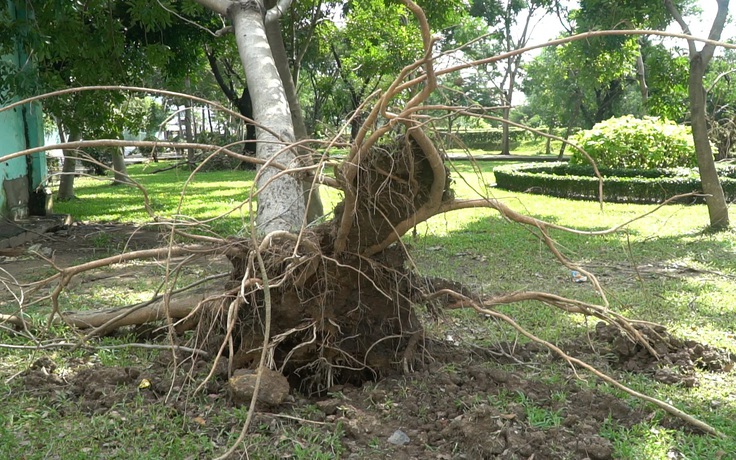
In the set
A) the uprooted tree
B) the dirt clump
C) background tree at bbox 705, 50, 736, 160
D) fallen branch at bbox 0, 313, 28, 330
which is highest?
background tree at bbox 705, 50, 736, 160

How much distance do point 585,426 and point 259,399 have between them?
1.61 meters

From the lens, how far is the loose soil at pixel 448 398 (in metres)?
3.21

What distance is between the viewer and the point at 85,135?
36.1 feet

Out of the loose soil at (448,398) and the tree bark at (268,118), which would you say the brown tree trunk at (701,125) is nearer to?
the loose soil at (448,398)

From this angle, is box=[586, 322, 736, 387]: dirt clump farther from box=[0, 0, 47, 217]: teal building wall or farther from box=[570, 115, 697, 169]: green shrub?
box=[570, 115, 697, 169]: green shrub

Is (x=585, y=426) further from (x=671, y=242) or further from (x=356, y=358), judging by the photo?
(x=671, y=242)

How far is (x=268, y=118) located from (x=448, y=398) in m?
2.87

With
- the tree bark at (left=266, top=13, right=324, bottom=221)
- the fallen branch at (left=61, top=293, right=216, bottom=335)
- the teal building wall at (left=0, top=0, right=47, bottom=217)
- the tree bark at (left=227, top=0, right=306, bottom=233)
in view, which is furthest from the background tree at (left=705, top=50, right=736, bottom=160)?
the teal building wall at (left=0, top=0, right=47, bottom=217)

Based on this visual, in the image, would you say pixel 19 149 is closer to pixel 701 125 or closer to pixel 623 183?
pixel 701 125

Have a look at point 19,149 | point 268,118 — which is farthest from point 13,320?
point 19,149

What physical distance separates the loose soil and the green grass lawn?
0.13 m

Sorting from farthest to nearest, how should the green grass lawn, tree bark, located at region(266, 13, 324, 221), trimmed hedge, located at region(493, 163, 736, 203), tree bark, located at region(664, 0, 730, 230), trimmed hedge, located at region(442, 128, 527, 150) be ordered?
trimmed hedge, located at region(442, 128, 527, 150) → trimmed hedge, located at region(493, 163, 736, 203) → tree bark, located at region(664, 0, 730, 230) → tree bark, located at region(266, 13, 324, 221) → the green grass lawn

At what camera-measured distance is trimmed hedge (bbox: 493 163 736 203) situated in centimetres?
1395

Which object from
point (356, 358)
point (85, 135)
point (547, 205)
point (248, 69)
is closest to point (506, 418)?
point (356, 358)
